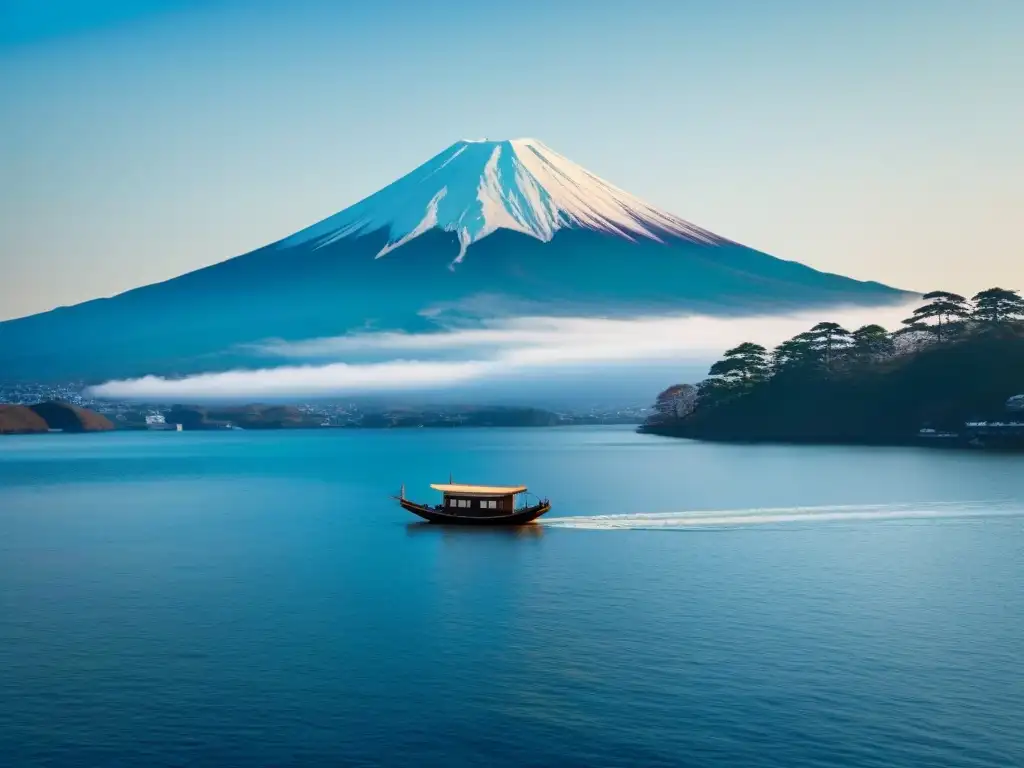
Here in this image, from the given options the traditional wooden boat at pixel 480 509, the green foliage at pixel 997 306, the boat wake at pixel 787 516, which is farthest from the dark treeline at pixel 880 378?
the traditional wooden boat at pixel 480 509

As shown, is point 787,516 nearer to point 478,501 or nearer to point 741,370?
point 478,501

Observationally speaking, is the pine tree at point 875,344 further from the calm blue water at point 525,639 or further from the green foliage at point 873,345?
the calm blue water at point 525,639

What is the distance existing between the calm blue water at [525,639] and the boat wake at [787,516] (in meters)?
0.39

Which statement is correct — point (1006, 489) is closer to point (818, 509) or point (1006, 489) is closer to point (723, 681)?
point (818, 509)

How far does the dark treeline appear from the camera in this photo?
13300 centimetres

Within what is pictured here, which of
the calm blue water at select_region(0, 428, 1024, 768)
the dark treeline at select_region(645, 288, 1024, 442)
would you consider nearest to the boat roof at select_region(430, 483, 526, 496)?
the calm blue water at select_region(0, 428, 1024, 768)

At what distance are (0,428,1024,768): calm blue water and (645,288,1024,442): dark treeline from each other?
75191mm

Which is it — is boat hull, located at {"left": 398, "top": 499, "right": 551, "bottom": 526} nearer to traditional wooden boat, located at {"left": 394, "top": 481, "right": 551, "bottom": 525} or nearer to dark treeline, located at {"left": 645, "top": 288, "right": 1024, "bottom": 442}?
traditional wooden boat, located at {"left": 394, "top": 481, "right": 551, "bottom": 525}

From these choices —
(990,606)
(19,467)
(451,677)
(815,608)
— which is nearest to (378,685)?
(451,677)

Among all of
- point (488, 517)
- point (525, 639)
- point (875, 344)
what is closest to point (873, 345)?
point (875, 344)


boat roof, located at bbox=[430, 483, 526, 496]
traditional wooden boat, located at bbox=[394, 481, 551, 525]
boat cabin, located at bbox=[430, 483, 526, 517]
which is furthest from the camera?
boat roof, located at bbox=[430, 483, 526, 496]

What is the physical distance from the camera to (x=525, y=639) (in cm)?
2942

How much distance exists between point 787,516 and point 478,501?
1726 cm

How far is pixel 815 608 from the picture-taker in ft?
110
